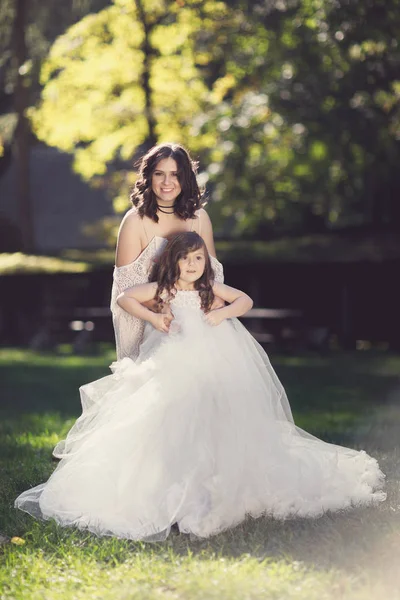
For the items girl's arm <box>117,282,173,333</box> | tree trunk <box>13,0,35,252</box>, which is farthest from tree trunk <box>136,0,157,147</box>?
girl's arm <box>117,282,173,333</box>

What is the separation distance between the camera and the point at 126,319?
21.2 ft

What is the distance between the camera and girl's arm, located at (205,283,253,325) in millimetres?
6020

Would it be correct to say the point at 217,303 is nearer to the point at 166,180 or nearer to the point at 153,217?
the point at 153,217

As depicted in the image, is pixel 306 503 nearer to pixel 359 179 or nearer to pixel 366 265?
pixel 366 265

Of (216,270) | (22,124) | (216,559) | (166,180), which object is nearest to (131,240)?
(166,180)

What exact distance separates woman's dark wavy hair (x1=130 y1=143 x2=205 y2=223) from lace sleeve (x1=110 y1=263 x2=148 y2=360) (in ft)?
1.16

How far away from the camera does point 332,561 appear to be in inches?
190

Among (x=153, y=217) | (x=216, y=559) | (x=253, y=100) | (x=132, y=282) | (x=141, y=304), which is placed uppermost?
(x=253, y=100)

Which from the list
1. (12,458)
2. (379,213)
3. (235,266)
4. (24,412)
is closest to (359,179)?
(379,213)

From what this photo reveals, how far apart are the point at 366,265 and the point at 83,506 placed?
15.0 m

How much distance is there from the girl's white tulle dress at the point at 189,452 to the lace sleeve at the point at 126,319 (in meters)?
0.35

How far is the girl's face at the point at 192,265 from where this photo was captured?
19.7 ft

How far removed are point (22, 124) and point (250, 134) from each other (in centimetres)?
808

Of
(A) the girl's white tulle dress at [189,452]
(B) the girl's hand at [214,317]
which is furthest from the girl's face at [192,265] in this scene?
(B) the girl's hand at [214,317]
